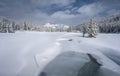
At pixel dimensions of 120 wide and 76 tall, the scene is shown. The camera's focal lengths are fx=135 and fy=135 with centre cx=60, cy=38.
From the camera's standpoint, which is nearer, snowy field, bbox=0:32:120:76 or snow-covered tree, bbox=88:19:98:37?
snowy field, bbox=0:32:120:76

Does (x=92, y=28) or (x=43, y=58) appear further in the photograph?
(x=92, y=28)

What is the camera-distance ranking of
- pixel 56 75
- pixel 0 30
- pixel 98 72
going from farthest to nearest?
pixel 0 30, pixel 98 72, pixel 56 75

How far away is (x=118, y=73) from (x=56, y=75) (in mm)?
5275

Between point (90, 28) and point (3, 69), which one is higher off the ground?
point (90, 28)

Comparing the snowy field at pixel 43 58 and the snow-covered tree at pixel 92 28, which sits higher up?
the snow-covered tree at pixel 92 28

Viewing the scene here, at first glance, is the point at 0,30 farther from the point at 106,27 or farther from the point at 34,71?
the point at 34,71

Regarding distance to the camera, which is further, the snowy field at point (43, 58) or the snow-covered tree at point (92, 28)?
the snow-covered tree at point (92, 28)

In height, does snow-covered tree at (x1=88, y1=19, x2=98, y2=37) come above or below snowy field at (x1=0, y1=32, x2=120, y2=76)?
→ above

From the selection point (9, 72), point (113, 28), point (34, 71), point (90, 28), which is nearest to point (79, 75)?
point (34, 71)

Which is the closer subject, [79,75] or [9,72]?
[9,72]

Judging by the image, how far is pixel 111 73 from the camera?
11.7 m

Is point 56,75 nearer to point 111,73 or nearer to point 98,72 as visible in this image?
point 98,72

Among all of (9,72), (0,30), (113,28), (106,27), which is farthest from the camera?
(106,27)

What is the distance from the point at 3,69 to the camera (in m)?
10.7
